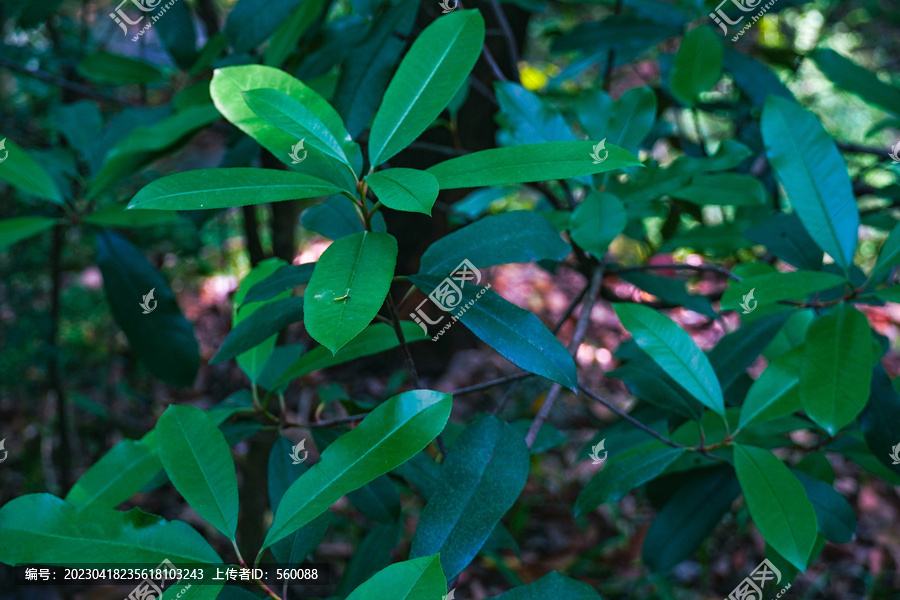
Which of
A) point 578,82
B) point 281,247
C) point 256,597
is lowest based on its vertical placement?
point 578,82

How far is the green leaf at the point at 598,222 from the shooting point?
694 millimetres

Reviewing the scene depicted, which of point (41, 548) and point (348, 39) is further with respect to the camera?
point (348, 39)

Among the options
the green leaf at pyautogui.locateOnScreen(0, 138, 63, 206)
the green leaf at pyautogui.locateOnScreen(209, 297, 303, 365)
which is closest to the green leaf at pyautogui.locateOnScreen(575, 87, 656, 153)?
the green leaf at pyautogui.locateOnScreen(209, 297, 303, 365)

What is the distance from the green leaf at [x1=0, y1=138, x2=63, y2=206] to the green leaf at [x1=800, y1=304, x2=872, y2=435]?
0.95 m

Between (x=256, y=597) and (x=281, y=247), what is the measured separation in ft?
2.91

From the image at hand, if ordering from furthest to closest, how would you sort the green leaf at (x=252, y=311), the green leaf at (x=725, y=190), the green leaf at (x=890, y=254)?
1. the green leaf at (x=725, y=190)
2. the green leaf at (x=252, y=311)
3. the green leaf at (x=890, y=254)

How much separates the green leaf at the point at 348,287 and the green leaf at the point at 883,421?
0.56m

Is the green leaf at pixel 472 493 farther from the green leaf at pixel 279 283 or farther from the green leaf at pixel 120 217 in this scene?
the green leaf at pixel 120 217

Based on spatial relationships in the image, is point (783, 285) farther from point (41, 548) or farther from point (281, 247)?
point (281, 247)

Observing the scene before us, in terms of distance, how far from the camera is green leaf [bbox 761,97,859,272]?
68 centimetres

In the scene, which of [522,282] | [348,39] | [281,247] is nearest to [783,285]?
[348,39]

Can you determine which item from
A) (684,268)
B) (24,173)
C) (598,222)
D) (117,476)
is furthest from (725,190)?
(24,173)

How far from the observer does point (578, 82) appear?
3.72m

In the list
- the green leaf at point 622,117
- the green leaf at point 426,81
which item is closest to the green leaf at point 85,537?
the green leaf at point 426,81
